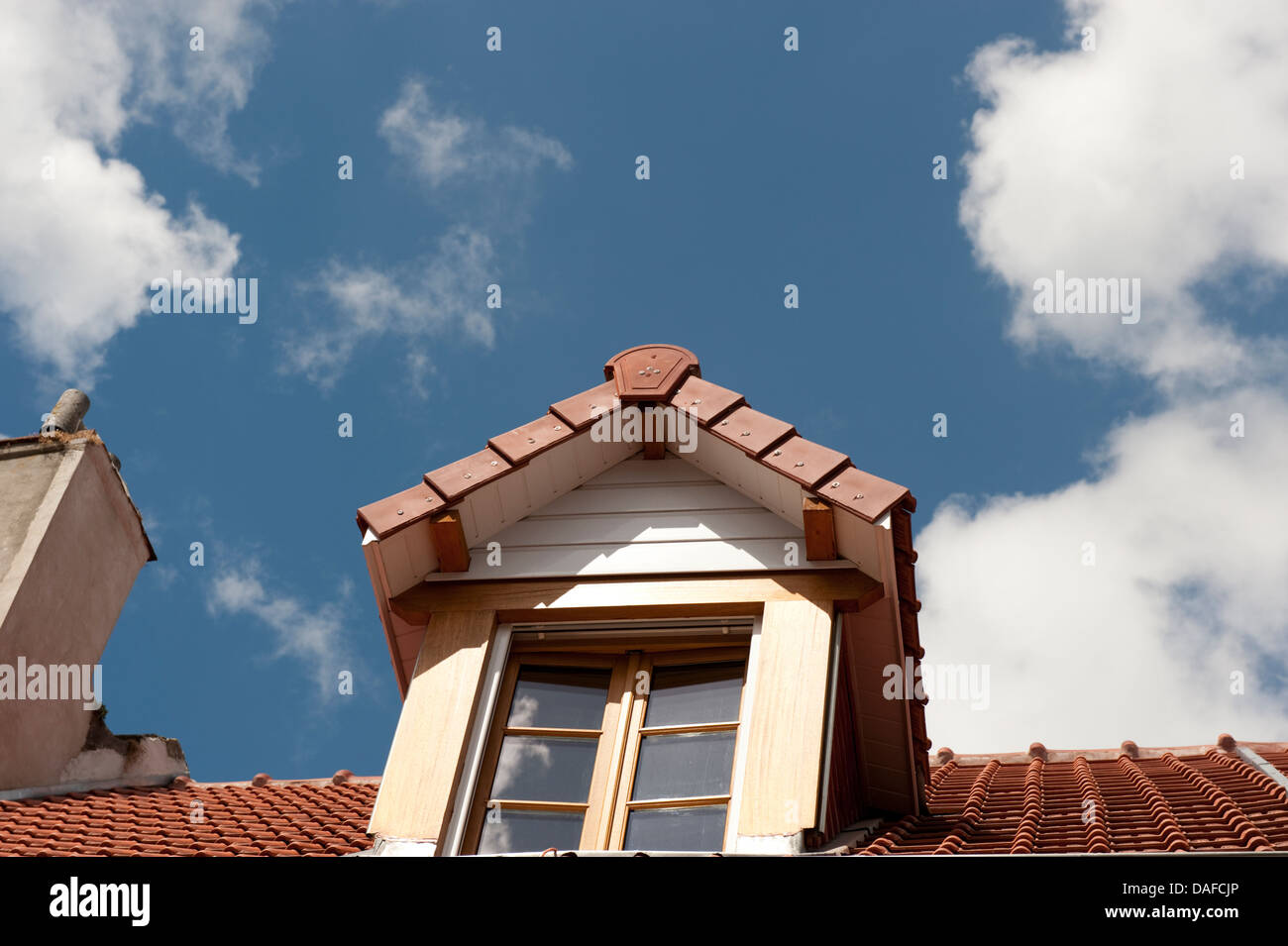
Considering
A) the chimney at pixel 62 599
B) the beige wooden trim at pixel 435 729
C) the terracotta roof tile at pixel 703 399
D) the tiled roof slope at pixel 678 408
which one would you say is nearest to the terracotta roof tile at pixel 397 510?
the tiled roof slope at pixel 678 408

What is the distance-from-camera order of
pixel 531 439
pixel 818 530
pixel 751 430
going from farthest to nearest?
pixel 531 439, pixel 751 430, pixel 818 530

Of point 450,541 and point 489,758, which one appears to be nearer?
point 489,758

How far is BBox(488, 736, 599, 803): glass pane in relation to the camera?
4855 millimetres

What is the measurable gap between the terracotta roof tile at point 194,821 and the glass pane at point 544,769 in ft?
2.17

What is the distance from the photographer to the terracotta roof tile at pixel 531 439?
5664 mm

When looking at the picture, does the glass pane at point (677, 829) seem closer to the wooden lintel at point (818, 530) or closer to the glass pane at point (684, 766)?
the glass pane at point (684, 766)

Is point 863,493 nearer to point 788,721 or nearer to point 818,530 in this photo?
point 818,530

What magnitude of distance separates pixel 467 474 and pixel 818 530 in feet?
5.33

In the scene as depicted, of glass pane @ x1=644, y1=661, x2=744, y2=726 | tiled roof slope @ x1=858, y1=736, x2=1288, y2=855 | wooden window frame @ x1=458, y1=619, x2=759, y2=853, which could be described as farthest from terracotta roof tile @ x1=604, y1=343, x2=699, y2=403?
tiled roof slope @ x1=858, y1=736, x2=1288, y2=855

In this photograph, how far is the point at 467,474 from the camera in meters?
5.62

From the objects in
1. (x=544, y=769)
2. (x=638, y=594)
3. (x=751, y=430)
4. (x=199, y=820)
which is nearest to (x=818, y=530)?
(x=751, y=430)
